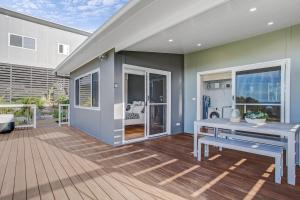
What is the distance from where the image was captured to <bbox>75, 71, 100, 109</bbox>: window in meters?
5.05

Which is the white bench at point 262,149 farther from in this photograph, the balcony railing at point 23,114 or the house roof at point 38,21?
the house roof at point 38,21

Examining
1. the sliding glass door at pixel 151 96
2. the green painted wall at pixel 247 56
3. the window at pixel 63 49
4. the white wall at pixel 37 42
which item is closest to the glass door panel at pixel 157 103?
the sliding glass door at pixel 151 96

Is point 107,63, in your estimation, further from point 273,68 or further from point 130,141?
point 273,68

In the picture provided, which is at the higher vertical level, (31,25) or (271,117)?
(31,25)

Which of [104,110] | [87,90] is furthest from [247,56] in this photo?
[87,90]

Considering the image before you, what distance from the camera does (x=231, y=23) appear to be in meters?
3.01

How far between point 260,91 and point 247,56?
0.88 meters

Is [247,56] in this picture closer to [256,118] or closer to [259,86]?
[259,86]

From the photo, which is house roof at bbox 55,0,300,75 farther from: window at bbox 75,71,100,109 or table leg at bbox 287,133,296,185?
table leg at bbox 287,133,296,185

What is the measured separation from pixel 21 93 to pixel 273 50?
10.5m

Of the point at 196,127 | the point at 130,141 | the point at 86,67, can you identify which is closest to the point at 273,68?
the point at 196,127

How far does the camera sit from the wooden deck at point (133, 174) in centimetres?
199

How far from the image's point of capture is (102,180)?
2.31 m

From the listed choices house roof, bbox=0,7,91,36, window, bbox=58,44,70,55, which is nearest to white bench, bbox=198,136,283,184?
window, bbox=58,44,70,55
